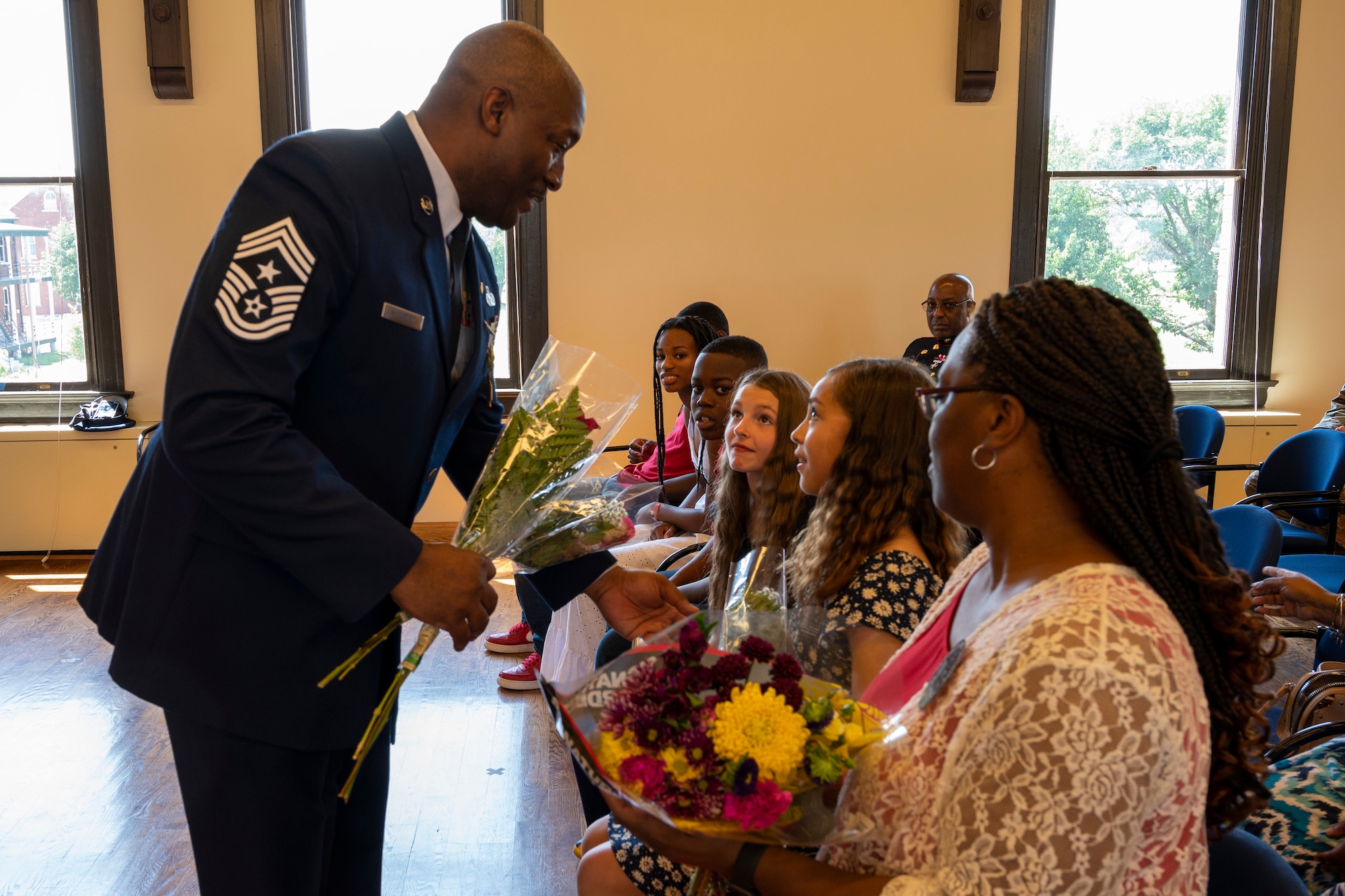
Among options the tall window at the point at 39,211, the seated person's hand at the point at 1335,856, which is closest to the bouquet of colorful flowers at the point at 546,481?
the seated person's hand at the point at 1335,856

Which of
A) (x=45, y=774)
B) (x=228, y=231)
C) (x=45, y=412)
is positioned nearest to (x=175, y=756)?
(x=228, y=231)

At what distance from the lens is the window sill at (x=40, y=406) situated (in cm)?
587

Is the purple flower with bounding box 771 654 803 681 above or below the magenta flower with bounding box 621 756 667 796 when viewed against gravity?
above

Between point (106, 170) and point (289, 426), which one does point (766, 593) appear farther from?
point (106, 170)

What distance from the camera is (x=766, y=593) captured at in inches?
56.3

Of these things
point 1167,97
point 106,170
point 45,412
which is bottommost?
point 45,412

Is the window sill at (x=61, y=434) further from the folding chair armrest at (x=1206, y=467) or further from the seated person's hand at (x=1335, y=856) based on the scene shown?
the seated person's hand at (x=1335, y=856)

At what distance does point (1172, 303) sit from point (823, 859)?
610cm

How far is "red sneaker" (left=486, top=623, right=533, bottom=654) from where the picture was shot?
432cm

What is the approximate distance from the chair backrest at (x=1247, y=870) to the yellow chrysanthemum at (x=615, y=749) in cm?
73

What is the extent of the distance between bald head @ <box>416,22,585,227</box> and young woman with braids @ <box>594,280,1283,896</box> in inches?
27.9

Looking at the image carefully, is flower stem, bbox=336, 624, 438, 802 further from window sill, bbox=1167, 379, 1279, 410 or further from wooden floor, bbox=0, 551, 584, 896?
window sill, bbox=1167, 379, 1279, 410

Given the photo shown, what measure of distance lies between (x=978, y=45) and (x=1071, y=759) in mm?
5635

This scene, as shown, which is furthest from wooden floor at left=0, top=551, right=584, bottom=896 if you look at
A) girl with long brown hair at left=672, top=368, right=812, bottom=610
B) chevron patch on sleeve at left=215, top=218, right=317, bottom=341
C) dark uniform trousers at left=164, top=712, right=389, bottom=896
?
chevron patch on sleeve at left=215, top=218, right=317, bottom=341
